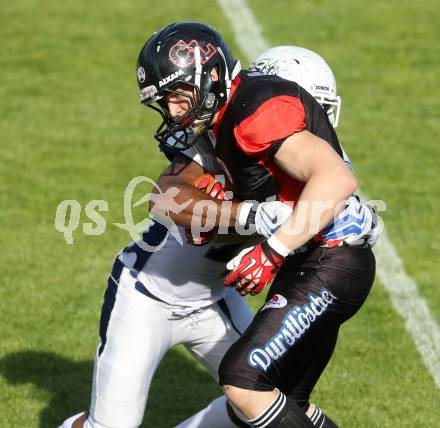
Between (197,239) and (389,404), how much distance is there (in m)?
1.68

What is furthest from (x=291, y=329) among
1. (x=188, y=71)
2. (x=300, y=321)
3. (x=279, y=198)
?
(x=188, y=71)

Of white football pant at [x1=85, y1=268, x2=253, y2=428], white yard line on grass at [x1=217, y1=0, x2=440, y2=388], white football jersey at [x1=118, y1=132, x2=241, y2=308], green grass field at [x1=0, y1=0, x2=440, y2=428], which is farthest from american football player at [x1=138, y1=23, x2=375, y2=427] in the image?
white yard line on grass at [x1=217, y1=0, x2=440, y2=388]

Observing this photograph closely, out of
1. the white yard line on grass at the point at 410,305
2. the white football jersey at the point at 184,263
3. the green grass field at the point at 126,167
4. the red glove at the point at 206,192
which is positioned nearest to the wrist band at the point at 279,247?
the red glove at the point at 206,192

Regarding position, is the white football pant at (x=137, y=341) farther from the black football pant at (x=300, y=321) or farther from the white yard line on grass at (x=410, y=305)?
the white yard line on grass at (x=410, y=305)

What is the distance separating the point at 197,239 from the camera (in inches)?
174

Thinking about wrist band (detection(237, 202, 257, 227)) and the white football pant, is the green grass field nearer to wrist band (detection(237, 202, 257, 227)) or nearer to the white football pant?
the white football pant

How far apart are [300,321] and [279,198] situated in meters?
0.55

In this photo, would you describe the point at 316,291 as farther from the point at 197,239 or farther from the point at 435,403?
the point at 435,403

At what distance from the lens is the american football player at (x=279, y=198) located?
3.91 m

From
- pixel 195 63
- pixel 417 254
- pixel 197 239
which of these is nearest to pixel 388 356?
pixel 417 254

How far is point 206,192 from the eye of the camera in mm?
4523

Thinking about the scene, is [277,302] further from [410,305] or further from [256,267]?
[410,305]

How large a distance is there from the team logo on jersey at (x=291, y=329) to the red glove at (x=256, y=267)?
21cm

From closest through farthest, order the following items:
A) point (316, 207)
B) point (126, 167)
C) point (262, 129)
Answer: point (316, 207) < point (262, 129) < point (126, 167)
